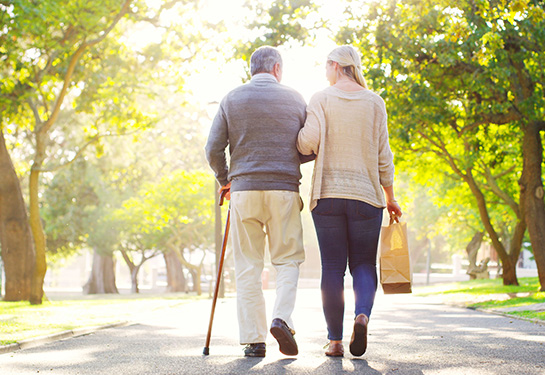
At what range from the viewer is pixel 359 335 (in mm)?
5051

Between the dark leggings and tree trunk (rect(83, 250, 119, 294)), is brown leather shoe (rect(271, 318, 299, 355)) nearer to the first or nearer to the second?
the dark leggings

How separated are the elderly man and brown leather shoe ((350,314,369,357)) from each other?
1.78 feet

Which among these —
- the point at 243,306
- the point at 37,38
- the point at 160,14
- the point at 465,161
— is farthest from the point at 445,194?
the point at 243,306

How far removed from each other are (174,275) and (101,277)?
4.62 metres

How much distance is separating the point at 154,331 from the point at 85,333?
0.80m

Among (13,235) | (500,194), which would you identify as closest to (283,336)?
(13,235)

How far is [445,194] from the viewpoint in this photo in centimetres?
2972

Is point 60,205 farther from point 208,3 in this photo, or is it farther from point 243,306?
point 243,306

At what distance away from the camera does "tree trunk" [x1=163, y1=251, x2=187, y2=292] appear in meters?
47.2

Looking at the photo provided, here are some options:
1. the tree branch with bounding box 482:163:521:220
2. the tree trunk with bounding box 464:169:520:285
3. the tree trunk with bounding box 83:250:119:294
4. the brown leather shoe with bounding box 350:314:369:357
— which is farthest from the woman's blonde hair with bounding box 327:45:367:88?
the tree trunk with bounding box 83:250:119:294

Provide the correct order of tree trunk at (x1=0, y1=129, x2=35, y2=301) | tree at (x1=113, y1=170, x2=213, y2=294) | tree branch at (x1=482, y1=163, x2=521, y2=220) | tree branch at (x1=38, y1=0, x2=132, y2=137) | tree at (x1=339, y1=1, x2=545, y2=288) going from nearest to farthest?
tree at (x1=339, y1=1, x2=545, y2=288) < tree branch at (x1=38, y1=0, x2=132, y2=137) < tree trunk at (x1=0, y1=129, x2=35, y2=301) < tree branch at (x1=482, y1=163, x2=521, y2=220) < tree at (x1=113, y1=170, x2=213, y2=294)

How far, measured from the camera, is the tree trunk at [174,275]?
47.2 metres

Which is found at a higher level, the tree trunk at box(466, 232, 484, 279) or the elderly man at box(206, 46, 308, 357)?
the tree trunk at box(466, 232, 484, 279)

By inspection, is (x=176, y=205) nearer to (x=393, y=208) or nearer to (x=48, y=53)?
(x=48, y=53)
